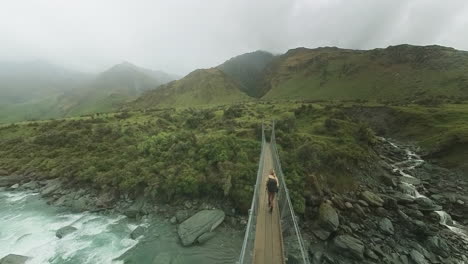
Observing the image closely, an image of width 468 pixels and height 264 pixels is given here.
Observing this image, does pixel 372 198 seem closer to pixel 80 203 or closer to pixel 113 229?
pixel 113 229

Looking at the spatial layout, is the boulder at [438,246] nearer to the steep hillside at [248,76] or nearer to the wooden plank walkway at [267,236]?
the wooden plank walkway at [267,236]

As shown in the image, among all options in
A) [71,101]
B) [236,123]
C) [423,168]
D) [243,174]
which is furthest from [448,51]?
[71,101]

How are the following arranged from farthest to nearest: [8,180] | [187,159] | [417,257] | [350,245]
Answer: [8,180] → [187,159] → [350,245] → [417,257]

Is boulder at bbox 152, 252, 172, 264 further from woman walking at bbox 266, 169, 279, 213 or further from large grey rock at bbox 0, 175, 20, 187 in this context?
large grey rock at bbox 0, 175, 20, 187

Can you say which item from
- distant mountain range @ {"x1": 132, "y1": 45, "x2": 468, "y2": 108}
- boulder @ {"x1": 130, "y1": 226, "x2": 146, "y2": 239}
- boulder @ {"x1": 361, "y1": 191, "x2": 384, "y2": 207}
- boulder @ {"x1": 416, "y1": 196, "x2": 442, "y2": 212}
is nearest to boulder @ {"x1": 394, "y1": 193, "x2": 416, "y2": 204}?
boulder @ {"x1": 416, "y1": 196, "x2": 442, "y2": 212}

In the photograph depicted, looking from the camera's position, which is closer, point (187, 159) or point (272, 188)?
point (272, 188)

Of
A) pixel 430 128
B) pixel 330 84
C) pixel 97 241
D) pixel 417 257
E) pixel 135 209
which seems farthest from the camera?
pixel 330 84

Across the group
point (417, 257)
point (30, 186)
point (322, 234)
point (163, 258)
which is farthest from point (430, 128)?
point (30, 186)
